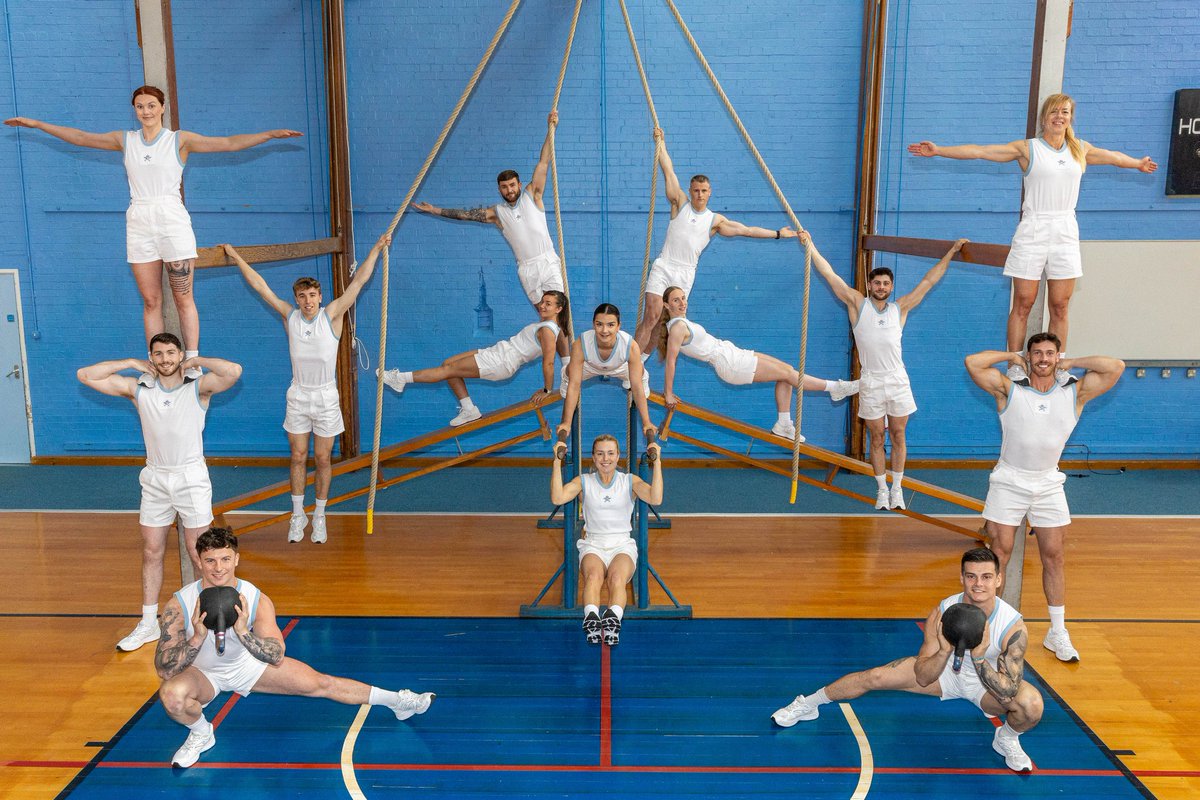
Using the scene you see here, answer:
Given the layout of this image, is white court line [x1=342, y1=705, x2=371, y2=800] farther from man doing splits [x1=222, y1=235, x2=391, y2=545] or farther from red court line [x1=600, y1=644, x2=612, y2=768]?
man doing splits [x1=222, y1=235, x2=391, y2=545]

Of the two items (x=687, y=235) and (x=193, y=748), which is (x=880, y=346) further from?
(x=193, y=748)

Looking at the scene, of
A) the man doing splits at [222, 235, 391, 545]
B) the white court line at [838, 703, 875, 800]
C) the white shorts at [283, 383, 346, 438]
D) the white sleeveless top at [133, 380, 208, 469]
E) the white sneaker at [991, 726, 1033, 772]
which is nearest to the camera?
the white court line at [838, 703, 875, 800]

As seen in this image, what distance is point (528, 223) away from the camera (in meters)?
8.97

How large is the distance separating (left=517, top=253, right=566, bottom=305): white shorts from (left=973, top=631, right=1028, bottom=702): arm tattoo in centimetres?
522

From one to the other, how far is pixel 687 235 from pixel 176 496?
4891 millimetres

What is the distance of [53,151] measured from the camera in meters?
10.7

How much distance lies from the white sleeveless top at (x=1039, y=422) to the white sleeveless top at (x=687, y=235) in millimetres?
3430

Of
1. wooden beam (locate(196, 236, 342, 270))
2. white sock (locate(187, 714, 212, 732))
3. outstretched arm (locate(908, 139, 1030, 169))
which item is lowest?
white sock (locate(187, 714, 212, 732))

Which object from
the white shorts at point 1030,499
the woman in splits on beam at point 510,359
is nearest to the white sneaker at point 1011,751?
the white shorts at point 1030,499

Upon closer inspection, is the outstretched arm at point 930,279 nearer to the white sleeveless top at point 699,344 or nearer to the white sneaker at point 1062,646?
the white sleeveless top at point 699,344

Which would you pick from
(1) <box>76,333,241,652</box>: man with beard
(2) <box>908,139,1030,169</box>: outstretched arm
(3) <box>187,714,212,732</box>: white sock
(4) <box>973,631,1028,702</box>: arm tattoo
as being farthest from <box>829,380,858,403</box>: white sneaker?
(3) <box>187,714,212,732</box>: white sock

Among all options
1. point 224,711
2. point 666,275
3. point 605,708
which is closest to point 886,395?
point 666,275

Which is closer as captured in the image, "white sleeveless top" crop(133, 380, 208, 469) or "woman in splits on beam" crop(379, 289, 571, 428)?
"white sleeveless top" crop(133, 380, 208, 469)

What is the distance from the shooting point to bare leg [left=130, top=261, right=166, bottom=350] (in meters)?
7.10
